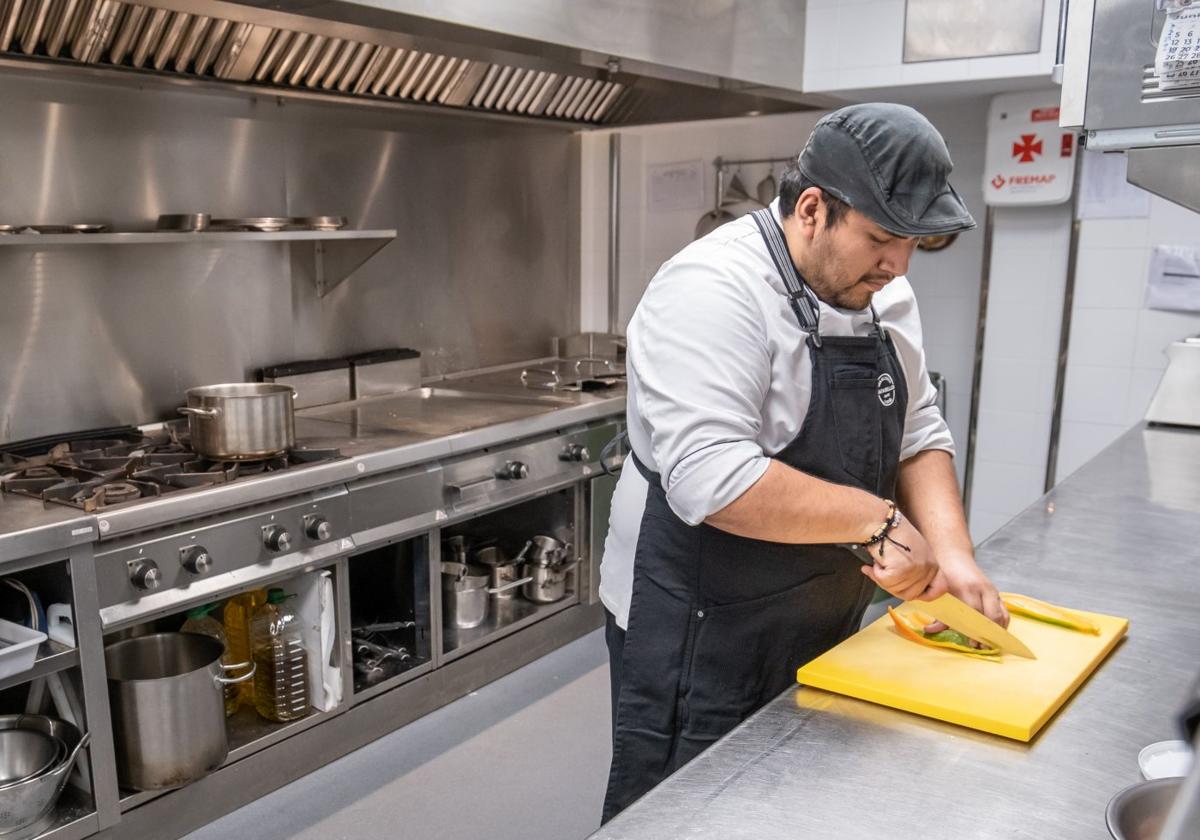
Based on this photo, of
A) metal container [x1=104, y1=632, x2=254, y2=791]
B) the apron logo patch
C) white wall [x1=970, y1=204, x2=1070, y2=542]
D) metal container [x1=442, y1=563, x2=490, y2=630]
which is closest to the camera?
the apron logo patch

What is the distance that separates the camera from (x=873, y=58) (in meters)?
3.34

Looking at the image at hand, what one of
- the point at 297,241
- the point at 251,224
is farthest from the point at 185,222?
the point at 297,241

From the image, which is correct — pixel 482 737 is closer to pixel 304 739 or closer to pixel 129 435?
pixel 304 739

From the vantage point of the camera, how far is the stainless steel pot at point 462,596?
3082mm

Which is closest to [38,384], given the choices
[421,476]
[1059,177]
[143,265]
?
[143,265]

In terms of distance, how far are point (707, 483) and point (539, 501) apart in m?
2.22

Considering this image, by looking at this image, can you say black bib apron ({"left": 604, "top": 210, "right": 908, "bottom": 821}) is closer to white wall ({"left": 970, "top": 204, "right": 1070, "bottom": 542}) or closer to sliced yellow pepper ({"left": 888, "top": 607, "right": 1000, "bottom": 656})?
sliced yellow pepper ({"left": 888, "top": 607, "right": 1000, "bottom": 656})

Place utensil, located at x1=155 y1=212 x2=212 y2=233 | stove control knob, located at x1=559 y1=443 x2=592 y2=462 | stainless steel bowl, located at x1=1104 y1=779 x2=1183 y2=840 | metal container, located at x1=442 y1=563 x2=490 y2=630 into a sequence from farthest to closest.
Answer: stove control knob, located at x1=559 y1=443 x2=592 y2=462 < metal container, located at x1=442 y1=563 x2=490 y2=630 < utensil, located at x1=155 y1=212 x2=212 y2=233 < stainless steel bowl, located at x1=1104 y1=779 x2=1183 y2=840

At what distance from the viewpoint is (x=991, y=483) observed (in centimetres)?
375

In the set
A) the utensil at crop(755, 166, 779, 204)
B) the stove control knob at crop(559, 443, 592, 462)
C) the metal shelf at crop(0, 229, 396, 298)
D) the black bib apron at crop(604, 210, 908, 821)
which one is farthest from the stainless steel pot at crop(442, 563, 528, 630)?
the utensil at crop(755, 166, 779, 204)

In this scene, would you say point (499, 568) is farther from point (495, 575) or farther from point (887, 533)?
point (887, 533)

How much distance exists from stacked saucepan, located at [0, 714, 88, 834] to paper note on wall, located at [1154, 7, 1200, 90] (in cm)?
212

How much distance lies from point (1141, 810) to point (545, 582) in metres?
2.54

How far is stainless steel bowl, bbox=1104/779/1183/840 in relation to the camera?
88cm
